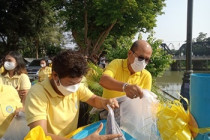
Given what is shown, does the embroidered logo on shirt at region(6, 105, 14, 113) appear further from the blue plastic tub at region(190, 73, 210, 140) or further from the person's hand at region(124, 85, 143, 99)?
the blue plastic tub at region(190, 73, 210, 140)

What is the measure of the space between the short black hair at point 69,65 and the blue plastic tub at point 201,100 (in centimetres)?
76

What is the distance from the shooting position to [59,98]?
5.85 ft

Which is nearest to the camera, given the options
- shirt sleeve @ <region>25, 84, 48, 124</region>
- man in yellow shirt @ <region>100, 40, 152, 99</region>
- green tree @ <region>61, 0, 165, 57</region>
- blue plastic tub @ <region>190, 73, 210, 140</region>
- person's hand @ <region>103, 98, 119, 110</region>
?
blue plastic tub @ <region>190, 73, 210, 140</region>

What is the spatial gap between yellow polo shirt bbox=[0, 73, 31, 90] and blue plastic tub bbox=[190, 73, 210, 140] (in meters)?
2.84

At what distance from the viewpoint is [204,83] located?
3.64 feet

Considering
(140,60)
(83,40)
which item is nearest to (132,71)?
(140,60)

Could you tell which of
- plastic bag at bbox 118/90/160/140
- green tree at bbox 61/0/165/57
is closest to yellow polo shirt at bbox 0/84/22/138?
plastic bag at bbox 118/90/160/140

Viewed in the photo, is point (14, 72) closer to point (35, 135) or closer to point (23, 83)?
point (23, 83)

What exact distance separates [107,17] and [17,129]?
12946 mm

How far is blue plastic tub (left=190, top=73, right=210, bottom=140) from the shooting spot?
1.11 metres

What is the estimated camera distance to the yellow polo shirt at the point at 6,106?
2068 millimetres

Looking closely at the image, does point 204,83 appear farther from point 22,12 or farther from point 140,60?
point 22,12

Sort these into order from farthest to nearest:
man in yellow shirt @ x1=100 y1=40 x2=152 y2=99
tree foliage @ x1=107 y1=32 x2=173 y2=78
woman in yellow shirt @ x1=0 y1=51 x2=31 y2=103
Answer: tree foliage @ x1=107 y1=32 x2=173 y2=78
woman in yellow shirt @ x1=0 y1=51 x2=31 y2=103
man in yellow shirt @ x1=100 y1=40 x2=152 y2=99

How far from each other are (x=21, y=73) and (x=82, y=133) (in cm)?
225
